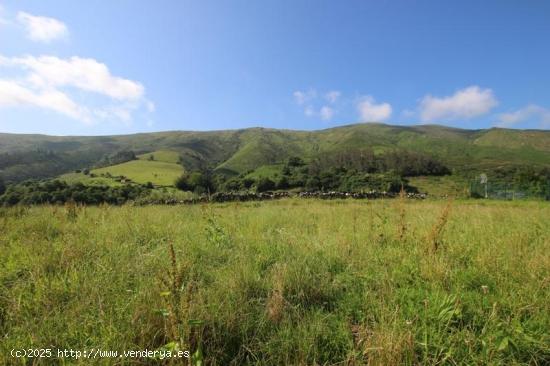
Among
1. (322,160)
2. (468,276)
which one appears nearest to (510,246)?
(468,276)

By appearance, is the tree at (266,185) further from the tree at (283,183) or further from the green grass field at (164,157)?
the green grass field at (164,157)

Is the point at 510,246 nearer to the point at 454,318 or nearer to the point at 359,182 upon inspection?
the point at 454,318

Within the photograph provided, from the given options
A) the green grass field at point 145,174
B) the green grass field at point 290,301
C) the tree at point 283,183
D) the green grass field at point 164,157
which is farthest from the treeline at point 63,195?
the green grass field at point 164,157

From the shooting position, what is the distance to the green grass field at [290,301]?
2268 millimetres

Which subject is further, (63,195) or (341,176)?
(341,176)

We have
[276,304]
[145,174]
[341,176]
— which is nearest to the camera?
[276,304]

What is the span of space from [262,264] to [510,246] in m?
3.77

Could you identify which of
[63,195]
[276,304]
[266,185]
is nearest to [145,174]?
[266,185]

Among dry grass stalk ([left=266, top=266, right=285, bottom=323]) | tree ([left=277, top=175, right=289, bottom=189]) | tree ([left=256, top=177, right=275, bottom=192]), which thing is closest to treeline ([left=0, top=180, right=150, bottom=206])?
tree ([left=256, top=177, right=275, bottom=192])

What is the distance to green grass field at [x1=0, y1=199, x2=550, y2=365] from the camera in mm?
2268

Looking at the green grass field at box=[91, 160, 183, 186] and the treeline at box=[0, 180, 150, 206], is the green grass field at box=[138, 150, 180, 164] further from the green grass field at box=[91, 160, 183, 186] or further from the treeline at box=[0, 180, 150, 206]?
the treeline at box=[0, 180, 150, 206]

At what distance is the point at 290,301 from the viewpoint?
2984 mm

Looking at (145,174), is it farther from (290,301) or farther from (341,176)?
(290,301)

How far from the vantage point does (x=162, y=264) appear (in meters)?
3.61
